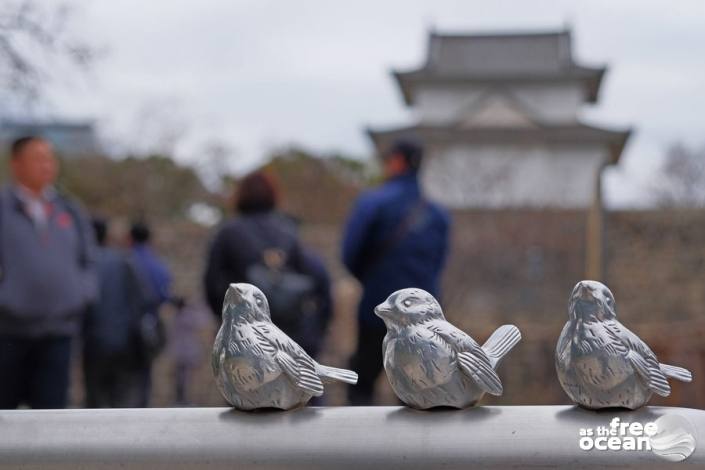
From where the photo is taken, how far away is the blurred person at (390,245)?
14.4ft

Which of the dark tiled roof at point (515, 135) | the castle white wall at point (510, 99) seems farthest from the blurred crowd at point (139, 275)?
the castle white wall at point (510, 99)

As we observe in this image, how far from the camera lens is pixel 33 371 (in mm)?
3875

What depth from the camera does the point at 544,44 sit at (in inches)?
1004

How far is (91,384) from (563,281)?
11.7m

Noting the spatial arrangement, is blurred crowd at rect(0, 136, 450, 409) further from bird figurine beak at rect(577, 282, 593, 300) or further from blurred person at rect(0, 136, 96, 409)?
bird figurine beak at rect(577, 282, 593, 300)

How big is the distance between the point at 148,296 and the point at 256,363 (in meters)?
3.51

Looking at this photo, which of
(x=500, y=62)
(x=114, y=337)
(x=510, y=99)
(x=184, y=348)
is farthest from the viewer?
(x=500, y=62)

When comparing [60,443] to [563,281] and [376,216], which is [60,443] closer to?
[376,216]

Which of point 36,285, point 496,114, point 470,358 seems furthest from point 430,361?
point 496,114

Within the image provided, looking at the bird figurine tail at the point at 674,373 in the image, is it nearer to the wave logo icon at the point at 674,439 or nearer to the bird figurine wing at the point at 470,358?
the wave logo icon at the point at 674,439

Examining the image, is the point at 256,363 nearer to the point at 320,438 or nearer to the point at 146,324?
the point at 320,438

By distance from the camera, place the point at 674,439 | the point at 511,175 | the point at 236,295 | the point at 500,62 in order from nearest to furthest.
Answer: the point at 674,439
the point at 236,295
the point at 511,175
the point at 500,62

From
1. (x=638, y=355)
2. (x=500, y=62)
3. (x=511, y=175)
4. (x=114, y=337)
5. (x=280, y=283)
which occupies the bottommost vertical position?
(x=511, y=175)

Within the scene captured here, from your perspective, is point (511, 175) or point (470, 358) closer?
point (470, 358)
